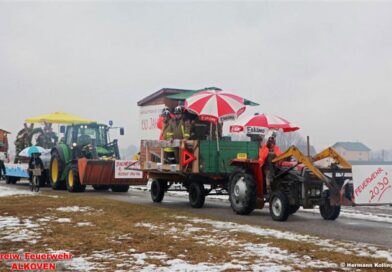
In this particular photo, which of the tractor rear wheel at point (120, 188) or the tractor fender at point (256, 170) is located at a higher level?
the tractor fender at point (256, 170)

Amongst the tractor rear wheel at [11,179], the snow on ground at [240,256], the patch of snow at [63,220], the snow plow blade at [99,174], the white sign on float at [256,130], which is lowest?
the snow on ground at [240,256]

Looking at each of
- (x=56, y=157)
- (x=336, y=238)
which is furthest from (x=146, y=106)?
(x=336, y=238)

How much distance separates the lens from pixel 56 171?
70.6 feet

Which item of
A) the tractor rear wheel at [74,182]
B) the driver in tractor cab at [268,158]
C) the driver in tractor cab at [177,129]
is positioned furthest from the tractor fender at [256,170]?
the tractor rear wheel at [74,182]

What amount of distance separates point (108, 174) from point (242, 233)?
36.5ft

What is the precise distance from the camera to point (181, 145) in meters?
13.9

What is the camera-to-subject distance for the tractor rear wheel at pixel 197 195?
14.2m

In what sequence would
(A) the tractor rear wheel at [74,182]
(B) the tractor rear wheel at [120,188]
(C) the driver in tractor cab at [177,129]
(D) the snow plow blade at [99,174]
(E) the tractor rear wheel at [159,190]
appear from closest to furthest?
(C) the driver in tractor cab at [177,129]
(E) the tractor rear wheel at [159,190]
(D) the snow plow blade at [99,174]
(A) the tractor rear wheel at [74,182]
(B) the tractor rear wheel at [120,188]

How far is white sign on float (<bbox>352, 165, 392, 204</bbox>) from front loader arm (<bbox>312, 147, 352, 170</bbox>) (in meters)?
0.24

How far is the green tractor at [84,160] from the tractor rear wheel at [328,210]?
9.69m

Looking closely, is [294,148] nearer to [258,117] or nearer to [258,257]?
[258,117]

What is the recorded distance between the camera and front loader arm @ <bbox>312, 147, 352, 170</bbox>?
431 inches

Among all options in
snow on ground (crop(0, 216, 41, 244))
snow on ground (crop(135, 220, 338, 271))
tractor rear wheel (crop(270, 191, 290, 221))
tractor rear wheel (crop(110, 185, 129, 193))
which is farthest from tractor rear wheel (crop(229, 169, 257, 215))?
tractor rear wheel (crop(110, 185, 129, 193))

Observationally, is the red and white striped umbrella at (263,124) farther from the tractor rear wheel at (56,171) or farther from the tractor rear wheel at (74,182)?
the tractor rear wheel at (56,171)
